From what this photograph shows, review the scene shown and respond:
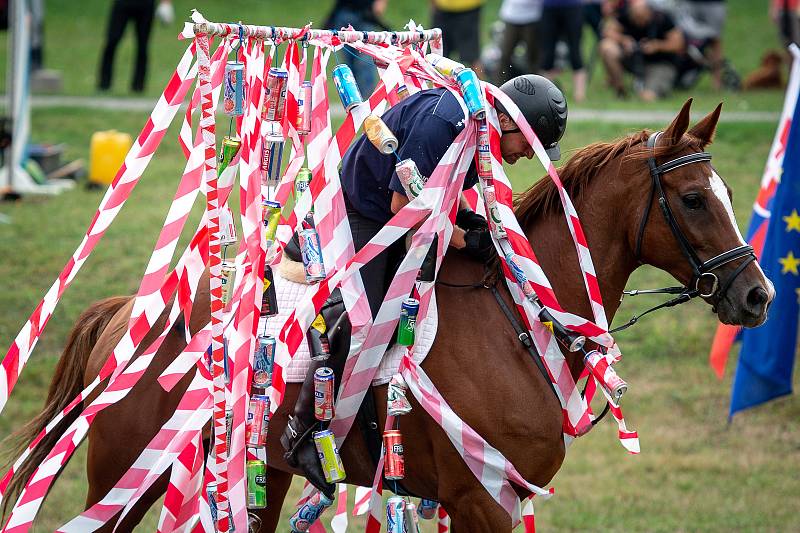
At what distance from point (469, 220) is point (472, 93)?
0.61m

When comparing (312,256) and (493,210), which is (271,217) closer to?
(312,256)

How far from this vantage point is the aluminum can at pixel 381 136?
13.3ft

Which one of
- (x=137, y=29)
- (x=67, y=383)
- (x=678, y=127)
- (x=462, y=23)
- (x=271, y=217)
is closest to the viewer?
(x=678, y=127)

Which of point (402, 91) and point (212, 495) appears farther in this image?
point (402, 91)

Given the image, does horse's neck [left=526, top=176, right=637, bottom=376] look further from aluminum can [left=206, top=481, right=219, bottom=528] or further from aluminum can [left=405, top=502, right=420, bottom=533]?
aluminum can [left=206, top=481, right=219, bottom=528]

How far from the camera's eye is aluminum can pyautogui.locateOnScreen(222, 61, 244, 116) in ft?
13.8

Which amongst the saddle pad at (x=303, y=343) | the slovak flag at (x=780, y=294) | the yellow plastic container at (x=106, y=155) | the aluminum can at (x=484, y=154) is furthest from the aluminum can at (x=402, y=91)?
the yellow plastic container at (x=106, y=155)

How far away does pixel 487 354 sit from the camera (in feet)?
13.9

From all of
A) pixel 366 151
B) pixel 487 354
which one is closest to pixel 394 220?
pixel 366 151

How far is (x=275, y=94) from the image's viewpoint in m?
4.32

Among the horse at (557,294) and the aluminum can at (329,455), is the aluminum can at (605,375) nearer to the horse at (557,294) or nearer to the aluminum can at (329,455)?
the horse at (557,294)

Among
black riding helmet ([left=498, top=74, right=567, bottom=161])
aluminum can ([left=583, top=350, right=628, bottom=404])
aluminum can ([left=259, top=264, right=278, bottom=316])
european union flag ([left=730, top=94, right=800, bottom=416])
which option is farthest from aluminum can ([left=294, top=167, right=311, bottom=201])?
european union flag ([left=730, top=94, right=800, bottom=416])

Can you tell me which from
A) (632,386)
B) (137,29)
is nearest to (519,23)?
(137,29)

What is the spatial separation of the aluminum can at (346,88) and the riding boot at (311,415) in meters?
0.85
